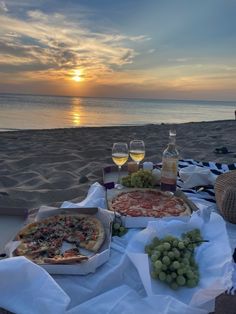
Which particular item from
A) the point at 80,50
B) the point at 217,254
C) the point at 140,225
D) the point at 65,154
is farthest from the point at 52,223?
the point at 80,50

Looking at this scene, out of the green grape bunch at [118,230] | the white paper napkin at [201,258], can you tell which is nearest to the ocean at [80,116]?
the green grape bunch at [118,230]

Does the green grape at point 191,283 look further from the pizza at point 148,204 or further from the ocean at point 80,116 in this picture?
the ocean at point 80,116

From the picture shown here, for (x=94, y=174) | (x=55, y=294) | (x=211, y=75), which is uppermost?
(x=211, y=75)

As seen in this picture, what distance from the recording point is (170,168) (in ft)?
6.94

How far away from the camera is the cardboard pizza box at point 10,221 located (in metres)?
1.64

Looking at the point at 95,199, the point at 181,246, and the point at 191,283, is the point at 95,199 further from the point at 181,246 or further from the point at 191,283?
the point at 191,283

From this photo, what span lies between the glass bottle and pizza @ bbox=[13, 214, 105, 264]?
25.9 inches

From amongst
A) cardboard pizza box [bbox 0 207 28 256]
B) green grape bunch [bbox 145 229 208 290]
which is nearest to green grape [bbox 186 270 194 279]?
green grape bunch [bbox 145 229 208 290]

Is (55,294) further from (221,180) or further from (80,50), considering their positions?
(80,50)

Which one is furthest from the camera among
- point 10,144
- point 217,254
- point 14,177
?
point 10,144

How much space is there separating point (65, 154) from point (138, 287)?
560cm

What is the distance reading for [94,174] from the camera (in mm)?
5008

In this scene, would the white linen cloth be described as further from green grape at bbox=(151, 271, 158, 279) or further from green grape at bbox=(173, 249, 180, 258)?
green grape at bbox=(173, 249, 180, 258)

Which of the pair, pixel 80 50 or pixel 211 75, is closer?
pixel 80 50
